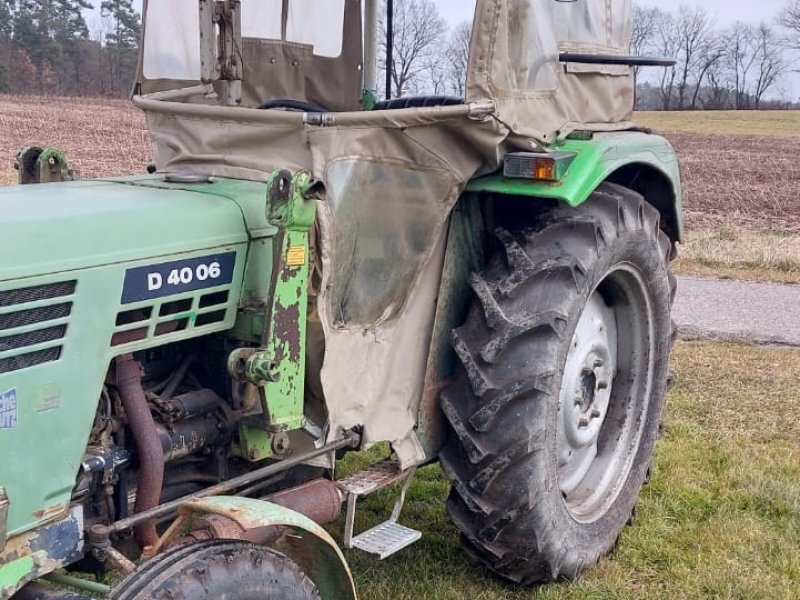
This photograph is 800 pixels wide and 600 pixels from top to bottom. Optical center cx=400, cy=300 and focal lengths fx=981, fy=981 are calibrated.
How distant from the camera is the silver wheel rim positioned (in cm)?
375

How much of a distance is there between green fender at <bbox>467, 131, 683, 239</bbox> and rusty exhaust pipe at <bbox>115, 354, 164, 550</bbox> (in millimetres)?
1290

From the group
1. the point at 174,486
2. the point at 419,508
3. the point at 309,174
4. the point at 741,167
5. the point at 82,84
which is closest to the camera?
the point at 309,174

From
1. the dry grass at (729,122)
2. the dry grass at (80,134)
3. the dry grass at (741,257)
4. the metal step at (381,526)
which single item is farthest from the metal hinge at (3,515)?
the dry grass at (729,122)

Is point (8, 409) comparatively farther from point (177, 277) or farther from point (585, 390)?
point (585, 390)

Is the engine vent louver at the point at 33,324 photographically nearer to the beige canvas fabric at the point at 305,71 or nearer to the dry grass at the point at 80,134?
the beige canvas fabric at the point at 305,71

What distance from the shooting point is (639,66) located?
3793 millimetres

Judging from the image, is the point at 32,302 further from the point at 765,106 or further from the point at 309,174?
the point at 765,106

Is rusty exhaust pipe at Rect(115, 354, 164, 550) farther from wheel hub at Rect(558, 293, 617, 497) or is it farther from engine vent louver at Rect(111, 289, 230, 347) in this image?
wheel hub at Rect(558, 293, 617, 497)

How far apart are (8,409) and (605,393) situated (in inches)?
97.7

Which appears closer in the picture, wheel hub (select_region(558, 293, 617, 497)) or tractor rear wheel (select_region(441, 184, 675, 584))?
tractor rear wheel (select_region(441, 184, 675, 584))

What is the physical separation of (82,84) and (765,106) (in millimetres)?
41674

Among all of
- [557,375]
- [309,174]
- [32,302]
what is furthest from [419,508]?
[32,302]

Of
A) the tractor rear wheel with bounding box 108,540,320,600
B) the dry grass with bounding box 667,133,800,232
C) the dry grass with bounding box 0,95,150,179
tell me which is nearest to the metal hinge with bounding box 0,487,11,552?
the tractor rear wheel with bounding box 108,540,320,600

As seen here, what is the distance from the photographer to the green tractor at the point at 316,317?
2.37 metres
